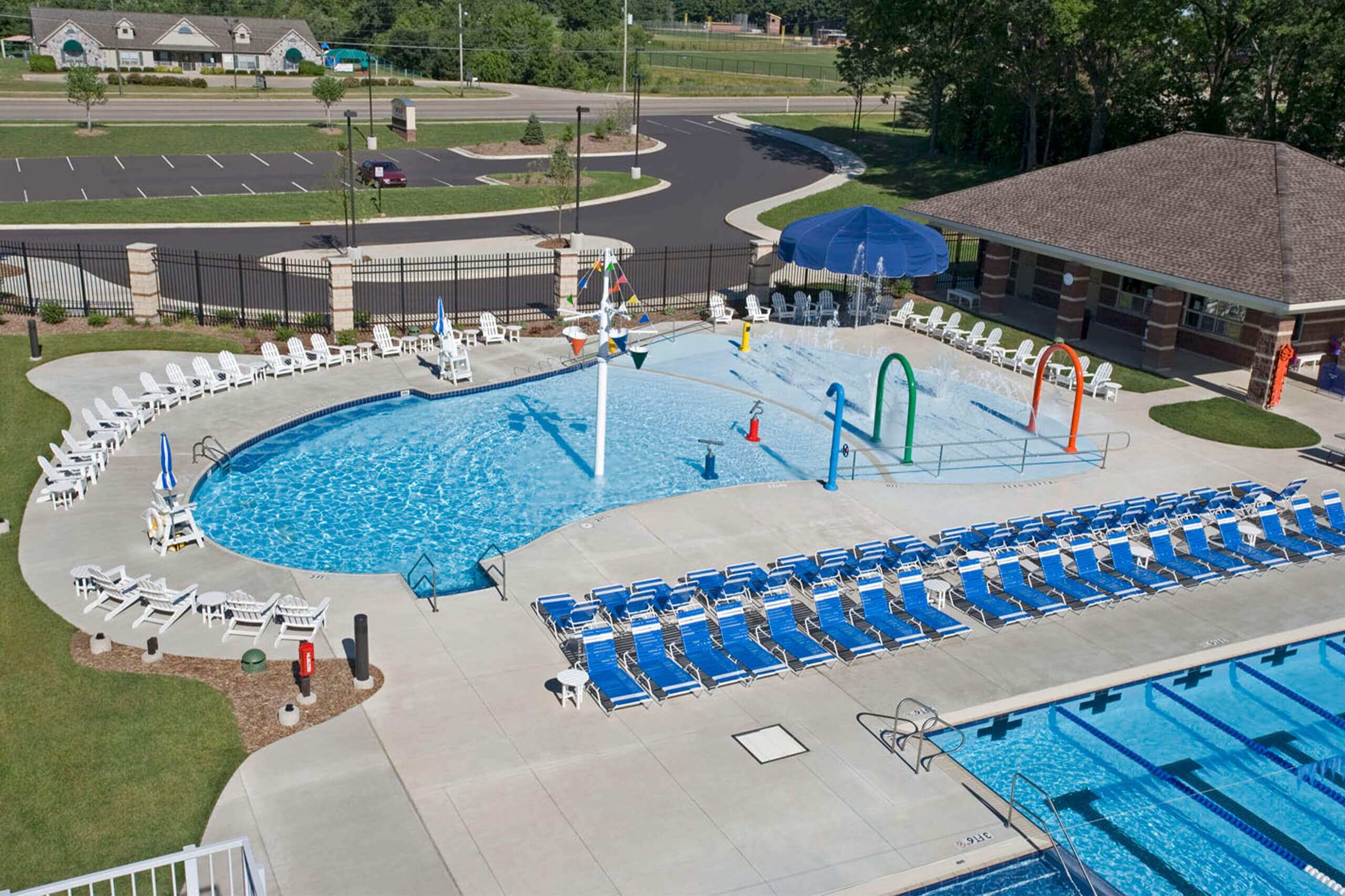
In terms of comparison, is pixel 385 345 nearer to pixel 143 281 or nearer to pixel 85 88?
pixel 143 281

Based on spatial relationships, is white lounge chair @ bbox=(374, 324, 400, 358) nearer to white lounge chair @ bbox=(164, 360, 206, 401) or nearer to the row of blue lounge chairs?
white lounge chair @ bbox=(164, 360, 206, 401)

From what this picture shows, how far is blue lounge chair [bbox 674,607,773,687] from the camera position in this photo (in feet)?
56.2

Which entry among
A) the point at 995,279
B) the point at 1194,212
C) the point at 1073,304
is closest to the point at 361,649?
the point at 1073,304

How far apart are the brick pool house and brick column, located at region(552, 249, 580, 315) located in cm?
1188

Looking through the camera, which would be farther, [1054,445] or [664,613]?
[1054,445]

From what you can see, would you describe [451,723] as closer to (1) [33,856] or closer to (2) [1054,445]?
(1) [33,856]

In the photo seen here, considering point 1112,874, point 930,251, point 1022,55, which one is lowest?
point 1112,874

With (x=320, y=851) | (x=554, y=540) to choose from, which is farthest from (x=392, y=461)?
(x=320, y=851)

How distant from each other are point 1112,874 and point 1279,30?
41016 mm

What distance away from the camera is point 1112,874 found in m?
13.9

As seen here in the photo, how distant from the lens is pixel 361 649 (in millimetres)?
16344

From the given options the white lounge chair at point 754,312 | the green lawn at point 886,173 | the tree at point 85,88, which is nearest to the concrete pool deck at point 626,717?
the white lounge chair at point 754,312

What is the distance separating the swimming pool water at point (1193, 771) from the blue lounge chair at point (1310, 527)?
4.26 m

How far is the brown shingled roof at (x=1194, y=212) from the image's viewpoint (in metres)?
30.0
